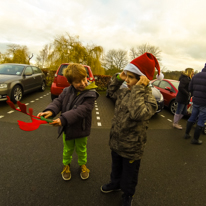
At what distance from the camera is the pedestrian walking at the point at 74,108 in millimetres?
1632

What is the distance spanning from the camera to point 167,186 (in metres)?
2.15

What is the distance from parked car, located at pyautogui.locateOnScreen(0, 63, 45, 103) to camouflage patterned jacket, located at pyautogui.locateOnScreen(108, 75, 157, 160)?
16.8 ft


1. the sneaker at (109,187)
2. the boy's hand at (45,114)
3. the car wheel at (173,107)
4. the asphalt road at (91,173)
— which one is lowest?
the asphalt road at (91,173)

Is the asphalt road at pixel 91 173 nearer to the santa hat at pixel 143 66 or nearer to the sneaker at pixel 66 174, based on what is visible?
the sneaker at pixel 66 174

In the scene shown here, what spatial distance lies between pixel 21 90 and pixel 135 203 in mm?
6153

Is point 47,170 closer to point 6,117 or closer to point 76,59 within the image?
point 6,117

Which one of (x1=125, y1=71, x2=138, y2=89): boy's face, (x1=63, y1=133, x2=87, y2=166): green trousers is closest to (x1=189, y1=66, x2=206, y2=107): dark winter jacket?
(x1=125, y1=71, x2=138, y2=89): boy's face

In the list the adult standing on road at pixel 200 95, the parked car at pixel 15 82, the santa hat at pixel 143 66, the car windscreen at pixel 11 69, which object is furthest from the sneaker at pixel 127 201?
the car windscreen at pixel 11 69

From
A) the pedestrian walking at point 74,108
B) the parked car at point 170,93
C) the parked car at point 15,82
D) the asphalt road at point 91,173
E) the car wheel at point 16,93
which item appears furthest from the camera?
the parked car at point 170,93

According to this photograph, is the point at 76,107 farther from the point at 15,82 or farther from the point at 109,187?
the point at 15,82

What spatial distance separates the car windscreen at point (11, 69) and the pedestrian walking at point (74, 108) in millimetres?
5571

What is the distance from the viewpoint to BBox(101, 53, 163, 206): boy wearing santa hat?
1.34 m

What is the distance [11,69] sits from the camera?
249 inches

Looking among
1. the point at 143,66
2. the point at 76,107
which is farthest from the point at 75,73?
the point at 143,66
